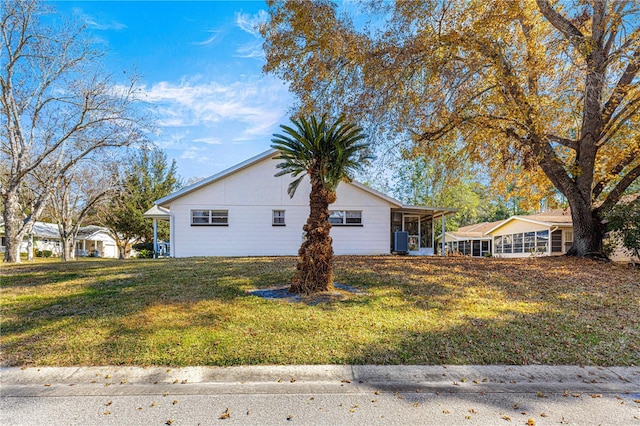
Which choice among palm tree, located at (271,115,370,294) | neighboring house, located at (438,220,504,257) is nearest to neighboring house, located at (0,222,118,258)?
palm tree, located at (271,115,370,294)

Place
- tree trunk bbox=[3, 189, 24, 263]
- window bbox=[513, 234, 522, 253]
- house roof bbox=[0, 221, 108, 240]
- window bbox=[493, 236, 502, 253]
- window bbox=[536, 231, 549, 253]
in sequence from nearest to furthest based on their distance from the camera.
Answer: tree trunk bbox=[3, 189, 24, 263] < window bbox=[536, 231, 549, 253] < window bbox=[513, 234, 522, 253] < window bbox=[493, 236, 502, 253] < house roof bbox=[0, 221, 108, 240]

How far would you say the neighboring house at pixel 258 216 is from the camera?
16.4 m

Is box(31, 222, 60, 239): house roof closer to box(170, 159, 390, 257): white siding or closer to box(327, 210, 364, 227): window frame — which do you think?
box(170, 159, 390, 257): white siding

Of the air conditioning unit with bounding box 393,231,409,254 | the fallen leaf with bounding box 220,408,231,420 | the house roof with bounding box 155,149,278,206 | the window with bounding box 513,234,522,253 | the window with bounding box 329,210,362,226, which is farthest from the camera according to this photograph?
the window with bounding box 513,234,522,253

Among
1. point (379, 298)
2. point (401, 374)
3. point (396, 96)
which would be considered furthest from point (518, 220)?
point (401, 374)

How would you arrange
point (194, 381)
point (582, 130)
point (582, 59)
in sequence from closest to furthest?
point (194, 381) → point (582, 59) → point (582, 130)

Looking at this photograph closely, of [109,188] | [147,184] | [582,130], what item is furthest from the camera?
[147,184]

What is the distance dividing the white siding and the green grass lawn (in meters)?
7.13

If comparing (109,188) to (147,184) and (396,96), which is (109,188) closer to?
(147,184)

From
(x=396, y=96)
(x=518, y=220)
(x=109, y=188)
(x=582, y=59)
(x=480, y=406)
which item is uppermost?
(x=582, y=59)

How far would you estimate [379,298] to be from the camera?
281 inches

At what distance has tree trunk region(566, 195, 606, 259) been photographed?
1207 cm

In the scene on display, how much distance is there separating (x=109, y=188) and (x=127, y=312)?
18908 millimetres

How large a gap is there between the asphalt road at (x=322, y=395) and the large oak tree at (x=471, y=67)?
7614 mm
